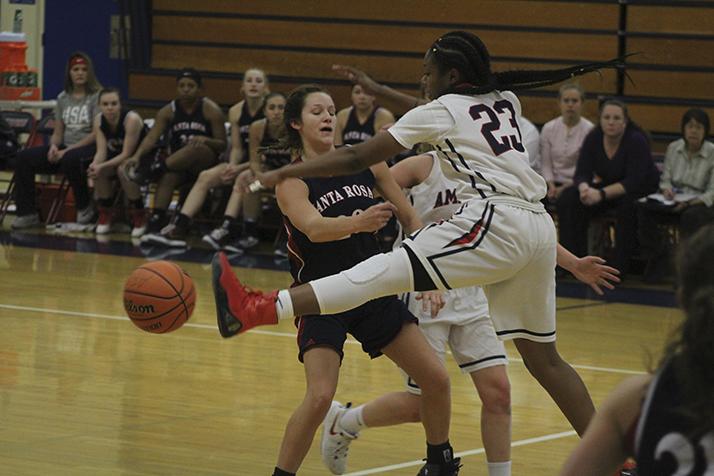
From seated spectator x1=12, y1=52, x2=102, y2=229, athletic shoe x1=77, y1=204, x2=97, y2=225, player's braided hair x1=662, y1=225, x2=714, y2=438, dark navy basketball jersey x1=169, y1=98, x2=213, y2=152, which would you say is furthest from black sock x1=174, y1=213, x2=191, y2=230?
player's braided hair x1=662, y1=225, x2=714, y2=438

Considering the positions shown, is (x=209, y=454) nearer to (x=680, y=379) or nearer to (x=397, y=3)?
(x=680, y=379)

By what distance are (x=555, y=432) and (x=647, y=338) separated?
3.02 meters

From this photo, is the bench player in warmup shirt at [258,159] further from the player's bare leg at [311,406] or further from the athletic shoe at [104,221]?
the player's bare leg at [311,406]

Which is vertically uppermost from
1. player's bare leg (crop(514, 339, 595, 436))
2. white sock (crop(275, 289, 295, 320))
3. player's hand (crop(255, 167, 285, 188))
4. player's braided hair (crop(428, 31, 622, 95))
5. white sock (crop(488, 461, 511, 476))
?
player's braided hair (crop(428, 31, 622, 95))

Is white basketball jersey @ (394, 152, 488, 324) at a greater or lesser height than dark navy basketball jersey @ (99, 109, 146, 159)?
greater

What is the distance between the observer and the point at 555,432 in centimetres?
635

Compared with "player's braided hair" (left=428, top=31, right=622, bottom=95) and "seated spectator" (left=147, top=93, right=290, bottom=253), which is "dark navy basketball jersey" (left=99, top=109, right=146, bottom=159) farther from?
"player's braided hair" (left=428, top=31, right=622, bottom=95)

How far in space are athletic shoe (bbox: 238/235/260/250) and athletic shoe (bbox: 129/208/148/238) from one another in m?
1.26

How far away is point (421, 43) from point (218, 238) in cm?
363

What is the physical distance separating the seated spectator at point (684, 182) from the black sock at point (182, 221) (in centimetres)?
447

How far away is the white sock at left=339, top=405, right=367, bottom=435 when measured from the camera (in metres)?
5.42

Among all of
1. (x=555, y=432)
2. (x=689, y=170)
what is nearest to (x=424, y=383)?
(x=555, y=432)

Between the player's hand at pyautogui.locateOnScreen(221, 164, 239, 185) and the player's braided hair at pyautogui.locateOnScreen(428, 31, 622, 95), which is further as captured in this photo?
the player's hand at pyautogui.locateOnScreen(221, 164, 239, 185)

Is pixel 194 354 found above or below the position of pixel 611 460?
below
